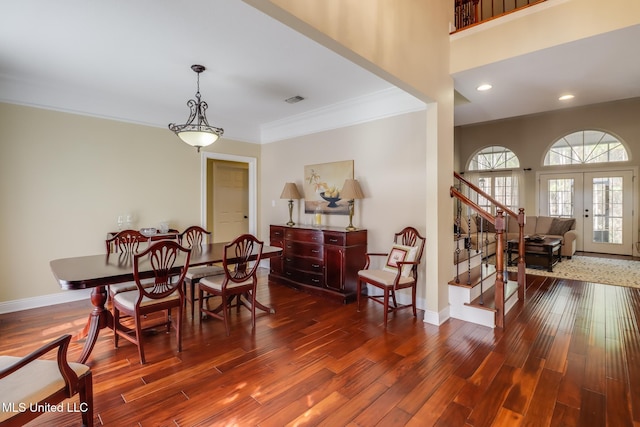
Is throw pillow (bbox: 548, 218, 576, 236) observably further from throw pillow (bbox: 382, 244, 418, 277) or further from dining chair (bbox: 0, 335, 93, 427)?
dining chair (bbox: 0, 335, 93, 427)

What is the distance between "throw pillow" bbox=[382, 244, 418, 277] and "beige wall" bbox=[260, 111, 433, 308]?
0.97 ft

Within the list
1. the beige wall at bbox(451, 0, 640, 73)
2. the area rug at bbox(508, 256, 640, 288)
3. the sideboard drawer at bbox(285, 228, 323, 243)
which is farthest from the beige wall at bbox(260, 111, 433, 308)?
the area rug at bbox(508, 256, 640, 288)

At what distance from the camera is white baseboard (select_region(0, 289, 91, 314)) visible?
11.6 feet

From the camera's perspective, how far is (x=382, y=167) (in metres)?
4.07

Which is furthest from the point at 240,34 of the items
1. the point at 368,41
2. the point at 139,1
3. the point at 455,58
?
the point at 455,58

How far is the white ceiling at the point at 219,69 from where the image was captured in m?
2.37

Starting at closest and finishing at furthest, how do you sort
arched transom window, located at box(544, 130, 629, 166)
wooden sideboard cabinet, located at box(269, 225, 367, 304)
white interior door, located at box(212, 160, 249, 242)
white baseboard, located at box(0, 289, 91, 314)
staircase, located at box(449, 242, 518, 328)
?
staircase, located at box(449, 242, 518, 328), white baseboard, located at box(0, 289, 91, 314), wooden sideboard cabinet, located at box(269, 225, 367, 304), white interior door, located at box(212, 160, 249, 242), arched transom window, located at box(544, 130, 629, 166)

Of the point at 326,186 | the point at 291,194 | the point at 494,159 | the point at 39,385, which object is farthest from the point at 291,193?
the point at 494,159

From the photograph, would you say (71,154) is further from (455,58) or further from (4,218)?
(455,58)

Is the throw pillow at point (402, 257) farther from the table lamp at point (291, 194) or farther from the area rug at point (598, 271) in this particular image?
the area rug at point (598, 271)

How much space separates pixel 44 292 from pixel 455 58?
5.59 m

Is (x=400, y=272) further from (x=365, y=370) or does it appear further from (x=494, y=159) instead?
(x=494, y=159)

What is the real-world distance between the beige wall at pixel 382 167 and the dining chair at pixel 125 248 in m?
2.48

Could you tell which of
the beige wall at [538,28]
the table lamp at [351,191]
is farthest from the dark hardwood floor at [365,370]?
the beige wall at [538,28]
